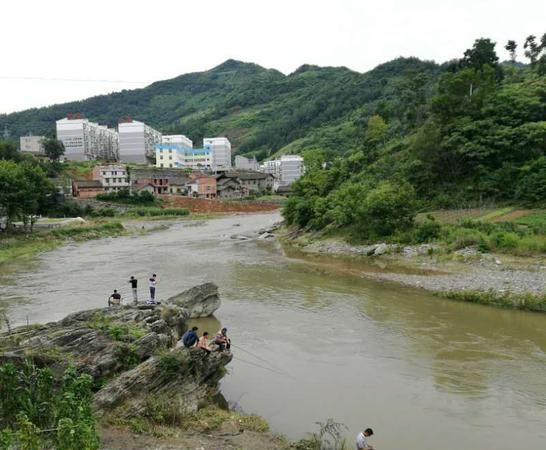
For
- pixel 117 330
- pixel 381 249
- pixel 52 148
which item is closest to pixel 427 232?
pixel 381 249

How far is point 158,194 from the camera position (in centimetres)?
11606

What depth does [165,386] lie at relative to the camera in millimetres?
14555

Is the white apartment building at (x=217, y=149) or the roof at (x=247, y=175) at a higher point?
the white apartment building at (x=217, y=149)

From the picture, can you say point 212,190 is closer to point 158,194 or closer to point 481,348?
point 158,194

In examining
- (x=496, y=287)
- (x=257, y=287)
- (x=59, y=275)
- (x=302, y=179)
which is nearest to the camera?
(x=496, y=287)

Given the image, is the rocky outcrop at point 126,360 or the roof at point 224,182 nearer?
the rocky outcrop at point 126,360

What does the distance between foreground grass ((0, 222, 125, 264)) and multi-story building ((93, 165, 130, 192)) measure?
129ft

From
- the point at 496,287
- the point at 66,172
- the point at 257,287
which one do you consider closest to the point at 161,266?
the point at 257,287

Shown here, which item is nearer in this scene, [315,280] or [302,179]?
[315,280]

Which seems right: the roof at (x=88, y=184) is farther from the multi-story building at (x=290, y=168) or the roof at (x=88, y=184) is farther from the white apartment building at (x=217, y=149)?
the multi-story building at (x=290, y=168)

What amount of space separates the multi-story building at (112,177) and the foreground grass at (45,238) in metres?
39.4

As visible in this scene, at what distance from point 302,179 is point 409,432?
183 feet

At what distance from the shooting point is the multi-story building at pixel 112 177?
112 metres

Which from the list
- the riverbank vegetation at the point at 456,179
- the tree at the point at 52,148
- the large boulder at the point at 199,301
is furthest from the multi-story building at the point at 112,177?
the large boulder at the point at 199,301
